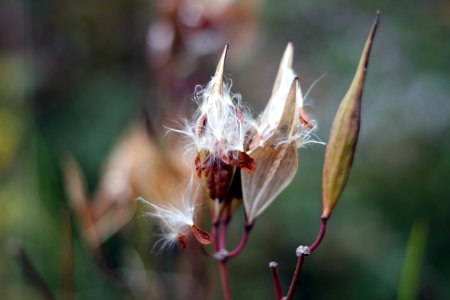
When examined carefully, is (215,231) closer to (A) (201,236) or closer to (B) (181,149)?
(A) (201,236)

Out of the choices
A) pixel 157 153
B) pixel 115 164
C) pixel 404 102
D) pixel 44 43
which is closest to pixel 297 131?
pixel 157 153

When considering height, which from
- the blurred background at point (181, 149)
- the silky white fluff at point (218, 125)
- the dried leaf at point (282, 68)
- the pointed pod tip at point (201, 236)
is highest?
the dried leaf at point (282, 68)

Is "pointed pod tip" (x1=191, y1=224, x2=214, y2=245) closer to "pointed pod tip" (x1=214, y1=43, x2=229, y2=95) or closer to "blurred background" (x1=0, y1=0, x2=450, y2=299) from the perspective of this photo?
"pointed pod tip" (x1=214, y1=43, x2=229, y2=95)

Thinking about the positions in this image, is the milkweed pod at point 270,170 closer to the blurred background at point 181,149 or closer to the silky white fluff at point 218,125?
the silky white fluff at point 218,125

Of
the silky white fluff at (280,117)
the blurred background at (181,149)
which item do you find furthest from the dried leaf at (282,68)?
the blurred background at (181,149)

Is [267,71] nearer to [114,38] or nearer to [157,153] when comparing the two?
[114,38]

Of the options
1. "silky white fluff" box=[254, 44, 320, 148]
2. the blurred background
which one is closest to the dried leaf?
"silky white fluff" box=[254, 44, 320, 148]
